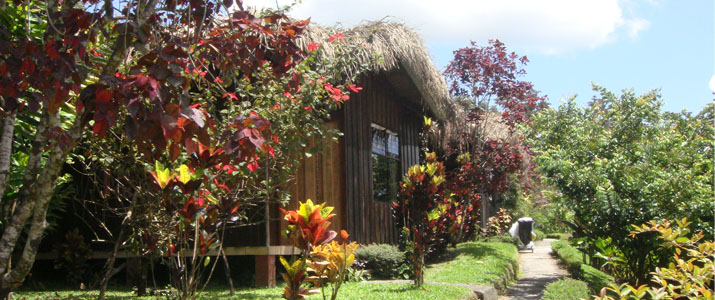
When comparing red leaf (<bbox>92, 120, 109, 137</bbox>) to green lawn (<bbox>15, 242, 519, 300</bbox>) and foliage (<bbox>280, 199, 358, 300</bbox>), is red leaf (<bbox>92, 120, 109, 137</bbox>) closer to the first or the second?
foliage (<bbox>280, 199, 358, 300</bbox>)

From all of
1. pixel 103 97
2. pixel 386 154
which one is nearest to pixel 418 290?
pixel 386 154

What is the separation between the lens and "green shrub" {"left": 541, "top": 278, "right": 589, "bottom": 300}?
641 cm

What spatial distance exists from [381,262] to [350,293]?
2164mm

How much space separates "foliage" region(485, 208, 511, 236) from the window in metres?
8.01

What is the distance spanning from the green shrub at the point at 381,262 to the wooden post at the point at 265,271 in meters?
1.74

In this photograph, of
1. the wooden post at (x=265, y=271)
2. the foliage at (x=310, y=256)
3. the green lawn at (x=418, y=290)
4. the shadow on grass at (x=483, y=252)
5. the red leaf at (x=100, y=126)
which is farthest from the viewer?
the shadow on grass at (x=483, y=252)

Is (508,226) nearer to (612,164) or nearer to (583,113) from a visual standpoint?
(583,113)

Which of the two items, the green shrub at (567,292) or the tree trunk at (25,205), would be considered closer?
the tree trunk at (25,205)

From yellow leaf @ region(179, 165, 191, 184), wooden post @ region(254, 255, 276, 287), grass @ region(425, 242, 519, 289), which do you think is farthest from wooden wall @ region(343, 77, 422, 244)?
yellow leaf @ region(179, 165, 191, 184)

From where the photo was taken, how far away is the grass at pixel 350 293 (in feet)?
18.9

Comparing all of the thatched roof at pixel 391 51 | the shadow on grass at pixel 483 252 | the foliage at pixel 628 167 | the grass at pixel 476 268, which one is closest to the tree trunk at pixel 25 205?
the thatched roof at pixel 391 51

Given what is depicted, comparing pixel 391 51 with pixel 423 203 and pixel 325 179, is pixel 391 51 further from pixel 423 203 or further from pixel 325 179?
pixel 423 203

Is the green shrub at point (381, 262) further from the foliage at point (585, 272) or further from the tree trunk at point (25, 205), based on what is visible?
the tree trunk at point (25, 205)

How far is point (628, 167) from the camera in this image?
8.17 meters
